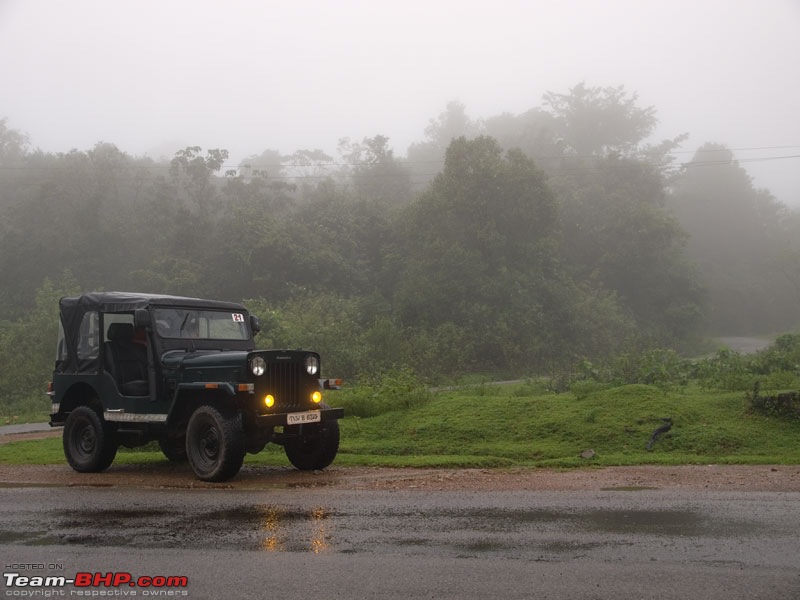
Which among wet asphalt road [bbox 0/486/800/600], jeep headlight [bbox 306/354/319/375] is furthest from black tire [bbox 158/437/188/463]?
wet asphalt road [bbox 0/486/800/600]

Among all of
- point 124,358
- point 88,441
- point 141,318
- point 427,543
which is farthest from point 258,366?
point 427,543

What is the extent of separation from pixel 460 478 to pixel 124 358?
19.2 ft

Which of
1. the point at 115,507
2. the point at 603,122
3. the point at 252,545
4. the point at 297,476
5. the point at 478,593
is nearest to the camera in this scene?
the point at 478,593

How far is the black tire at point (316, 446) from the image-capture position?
37.7 feet

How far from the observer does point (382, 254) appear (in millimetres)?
47094

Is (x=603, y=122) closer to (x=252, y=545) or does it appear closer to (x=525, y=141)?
(x=525, y=141)

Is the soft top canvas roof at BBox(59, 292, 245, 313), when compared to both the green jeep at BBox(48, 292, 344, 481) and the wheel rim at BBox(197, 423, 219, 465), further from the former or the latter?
the wheel rim at BBox(197, 423, 219, 465)

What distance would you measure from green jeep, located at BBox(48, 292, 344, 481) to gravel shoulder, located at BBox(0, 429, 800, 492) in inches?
15.6

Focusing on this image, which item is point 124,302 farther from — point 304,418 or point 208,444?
point 304,418

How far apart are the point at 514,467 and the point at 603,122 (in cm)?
6711

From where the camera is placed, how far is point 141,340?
11.9 meters

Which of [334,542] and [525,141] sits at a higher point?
[525,141]

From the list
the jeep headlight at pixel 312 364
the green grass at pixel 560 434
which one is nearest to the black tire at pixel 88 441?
the green grass at pixel 560 434

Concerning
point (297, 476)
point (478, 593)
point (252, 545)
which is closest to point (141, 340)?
point (297, 476)
